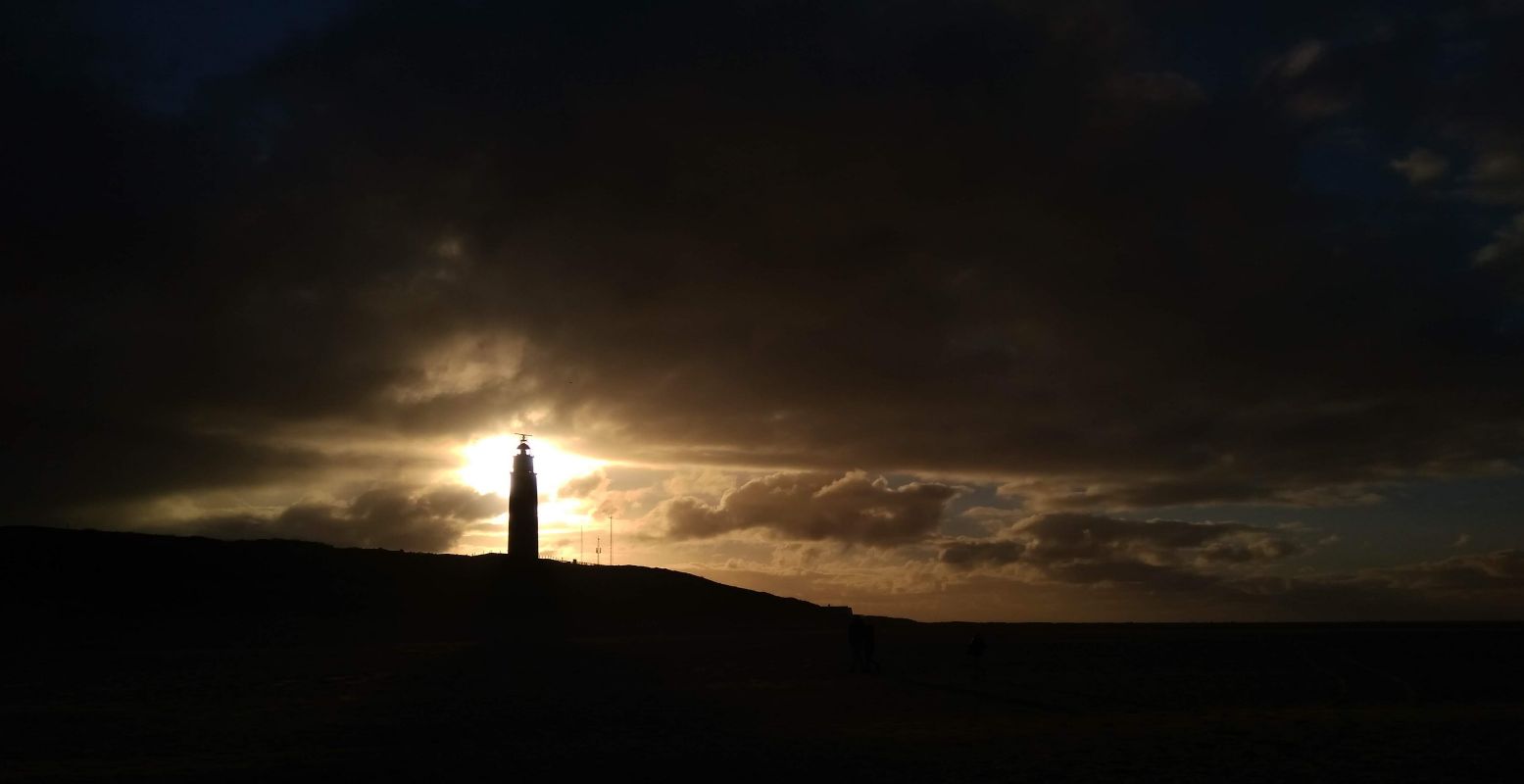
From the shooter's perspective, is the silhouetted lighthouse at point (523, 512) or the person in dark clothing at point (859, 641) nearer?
the person in dark clothing at point (859, 641)

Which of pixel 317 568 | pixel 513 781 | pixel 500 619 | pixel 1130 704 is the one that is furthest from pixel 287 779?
pixel 317 568

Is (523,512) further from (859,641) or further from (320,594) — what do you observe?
(859,641)

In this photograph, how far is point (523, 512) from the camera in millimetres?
75250

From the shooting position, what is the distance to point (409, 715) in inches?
937

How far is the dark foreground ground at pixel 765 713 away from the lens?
53.4ft

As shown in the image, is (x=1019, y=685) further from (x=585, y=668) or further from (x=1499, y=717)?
(x=585, y=668)

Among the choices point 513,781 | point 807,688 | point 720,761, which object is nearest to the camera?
point 513,781

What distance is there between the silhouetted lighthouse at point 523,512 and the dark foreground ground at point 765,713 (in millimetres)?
29570

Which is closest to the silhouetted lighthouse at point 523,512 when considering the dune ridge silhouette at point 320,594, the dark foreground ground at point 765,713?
the dune ridge silhouette at point 320,594

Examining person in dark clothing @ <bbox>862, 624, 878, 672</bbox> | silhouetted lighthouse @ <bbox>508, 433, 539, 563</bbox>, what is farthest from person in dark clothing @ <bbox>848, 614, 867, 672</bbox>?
silhouetted lighthouse @ <bbox>508, 433, 539, 563</bbox>

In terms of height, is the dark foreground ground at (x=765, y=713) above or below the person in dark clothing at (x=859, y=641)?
below

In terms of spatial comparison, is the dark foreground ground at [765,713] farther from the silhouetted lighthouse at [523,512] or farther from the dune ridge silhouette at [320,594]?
the silhouetted lighthouse at [523,512]

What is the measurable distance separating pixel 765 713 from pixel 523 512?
54656 millimetres

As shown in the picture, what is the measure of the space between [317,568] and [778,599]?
28.5 m
